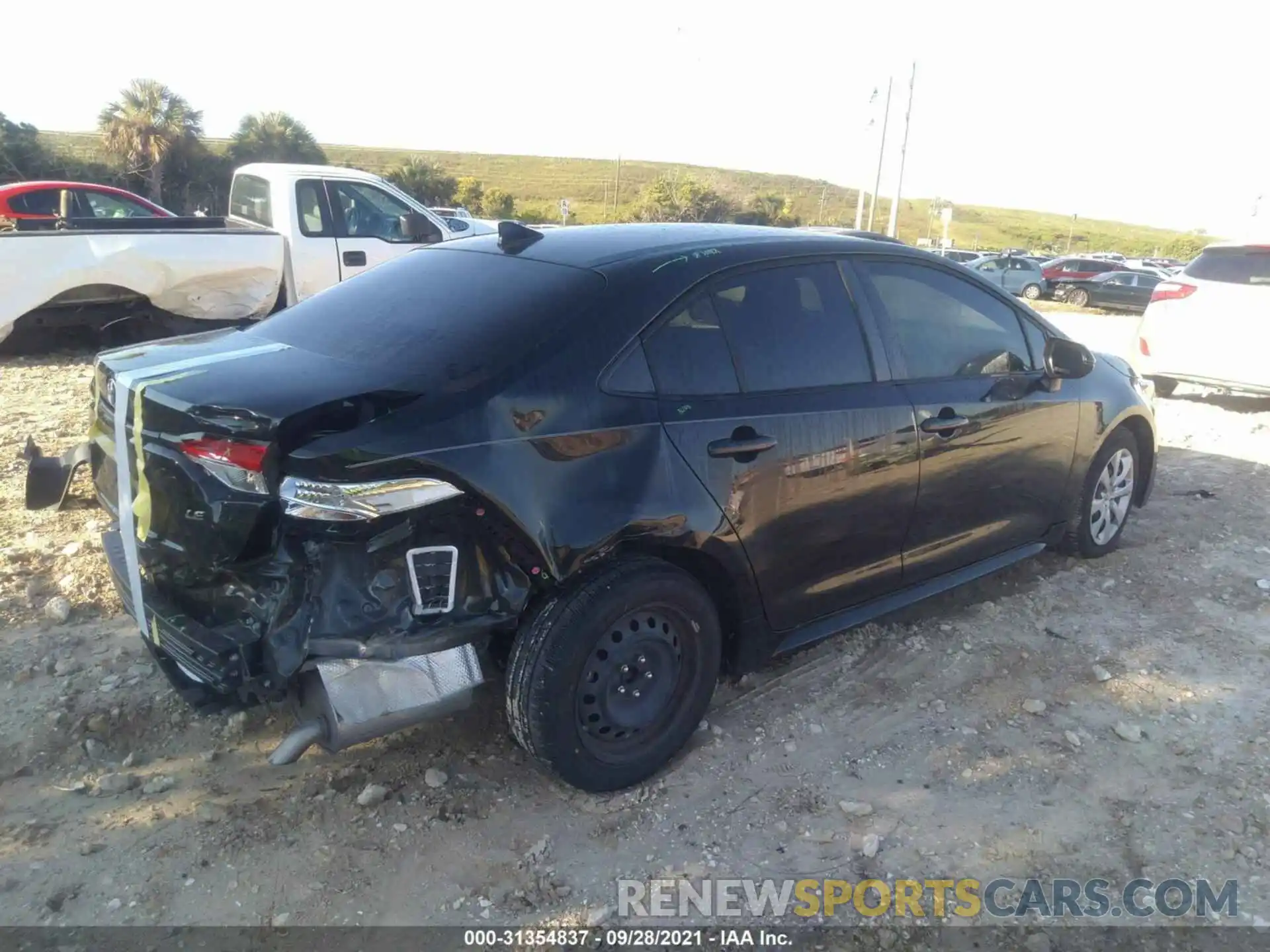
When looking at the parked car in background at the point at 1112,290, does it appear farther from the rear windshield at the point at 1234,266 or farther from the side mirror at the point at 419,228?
the side mirror at the point at 419,228

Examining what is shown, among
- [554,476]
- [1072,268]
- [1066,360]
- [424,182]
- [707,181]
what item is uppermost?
[707,181]

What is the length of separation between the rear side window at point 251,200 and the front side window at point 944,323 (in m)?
7.76

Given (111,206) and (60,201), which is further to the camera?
(111,206)

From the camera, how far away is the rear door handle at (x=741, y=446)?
298 cm

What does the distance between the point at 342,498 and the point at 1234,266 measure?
28.9 feet

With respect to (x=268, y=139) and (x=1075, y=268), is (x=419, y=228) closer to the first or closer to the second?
(x=1075, y=268)

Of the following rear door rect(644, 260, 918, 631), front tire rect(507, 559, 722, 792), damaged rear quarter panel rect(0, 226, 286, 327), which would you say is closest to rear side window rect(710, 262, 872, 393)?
rear door rect(644, 260, 918, 631)

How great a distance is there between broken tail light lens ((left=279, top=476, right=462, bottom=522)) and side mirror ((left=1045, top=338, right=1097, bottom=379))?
3044mm

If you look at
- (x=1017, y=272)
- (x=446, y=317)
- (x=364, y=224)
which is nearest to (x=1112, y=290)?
(x=1017, y=272)

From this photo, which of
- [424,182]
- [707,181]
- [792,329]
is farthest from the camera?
[707,181]

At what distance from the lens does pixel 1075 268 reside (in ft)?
86.5

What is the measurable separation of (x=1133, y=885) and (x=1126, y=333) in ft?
50.7

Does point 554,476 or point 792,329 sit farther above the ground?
point 792,329

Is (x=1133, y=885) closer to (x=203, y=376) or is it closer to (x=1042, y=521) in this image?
(x=1042, y=521)
